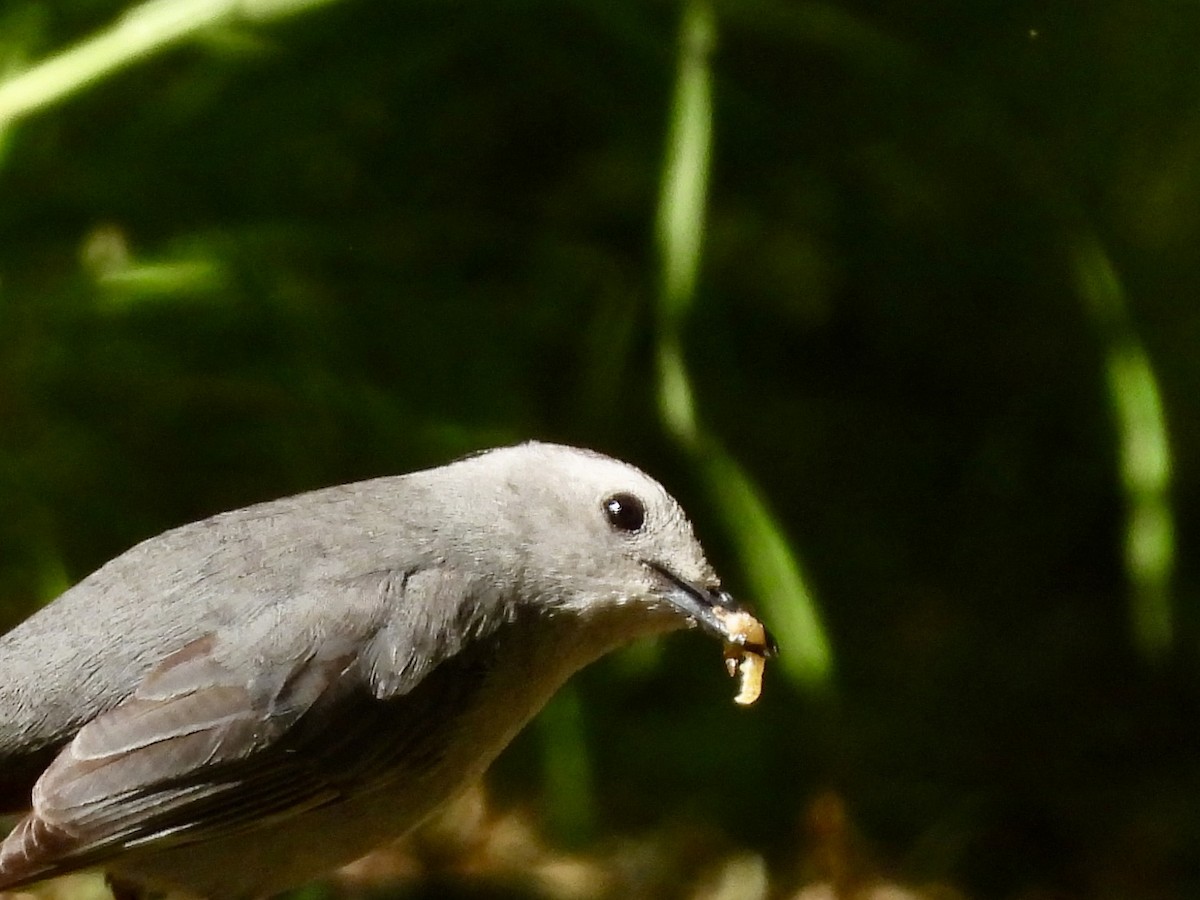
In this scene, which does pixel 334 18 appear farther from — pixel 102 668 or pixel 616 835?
pixel 616 835

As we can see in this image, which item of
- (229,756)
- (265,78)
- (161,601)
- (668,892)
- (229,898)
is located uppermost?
(265,78)

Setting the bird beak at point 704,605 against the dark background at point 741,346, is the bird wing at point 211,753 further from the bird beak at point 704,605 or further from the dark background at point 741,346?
the dark background at point 741,346

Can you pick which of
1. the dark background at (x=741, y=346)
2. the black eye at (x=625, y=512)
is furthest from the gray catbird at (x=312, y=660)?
the dark background at (x=741, y=346)

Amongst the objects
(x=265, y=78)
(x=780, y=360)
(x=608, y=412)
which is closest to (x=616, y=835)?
(x=608, y=412)

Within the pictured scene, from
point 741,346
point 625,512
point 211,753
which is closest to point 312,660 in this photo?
point 211,753

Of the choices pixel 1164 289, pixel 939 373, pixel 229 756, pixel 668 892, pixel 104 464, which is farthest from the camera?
pixel 939 373

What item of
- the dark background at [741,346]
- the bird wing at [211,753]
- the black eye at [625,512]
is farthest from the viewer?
the dark background at [741,346]
